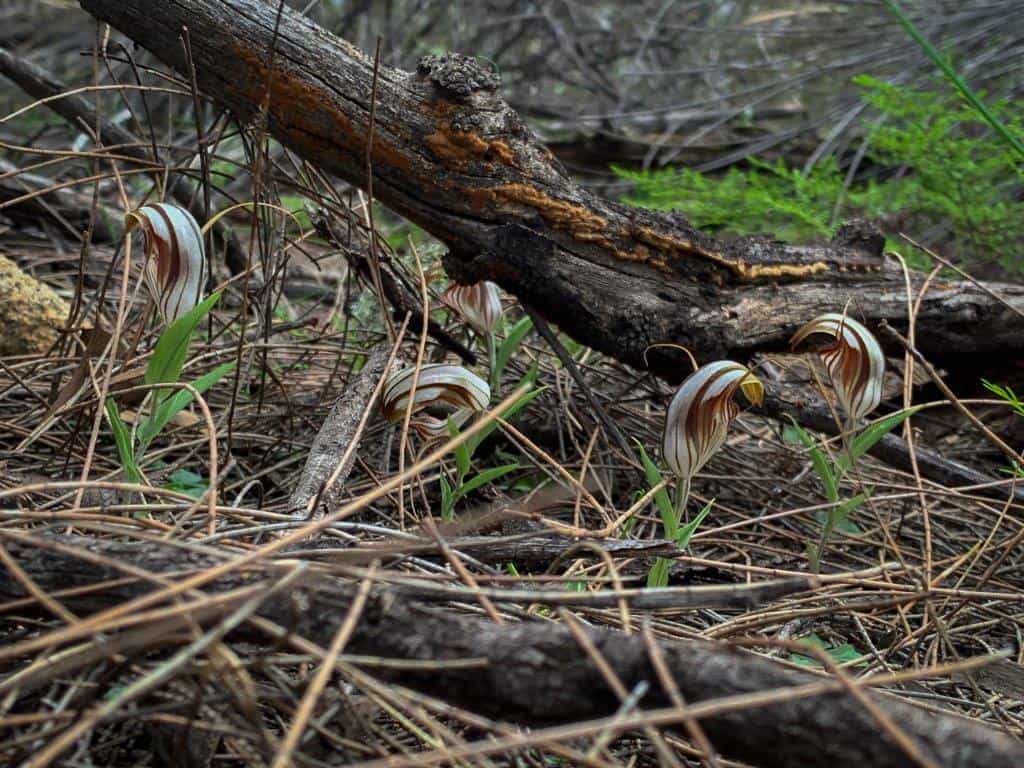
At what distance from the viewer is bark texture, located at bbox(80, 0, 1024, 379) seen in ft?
7.13

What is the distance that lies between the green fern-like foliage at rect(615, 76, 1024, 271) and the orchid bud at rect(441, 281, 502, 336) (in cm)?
113

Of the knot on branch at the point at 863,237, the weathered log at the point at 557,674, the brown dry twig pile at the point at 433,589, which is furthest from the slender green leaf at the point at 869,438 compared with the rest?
the weathered log at the point at 557,674

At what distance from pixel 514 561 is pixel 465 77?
113cm

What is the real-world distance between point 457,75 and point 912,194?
8.61ft

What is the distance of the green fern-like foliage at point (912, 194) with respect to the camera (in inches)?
144

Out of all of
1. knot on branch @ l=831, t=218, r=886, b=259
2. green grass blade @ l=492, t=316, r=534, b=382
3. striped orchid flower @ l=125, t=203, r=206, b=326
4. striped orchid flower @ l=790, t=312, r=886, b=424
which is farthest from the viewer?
knot on branch @ l=831, t=218, r=886, b=259

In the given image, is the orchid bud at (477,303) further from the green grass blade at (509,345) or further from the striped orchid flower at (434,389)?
the striped orchid flower at (434,389)

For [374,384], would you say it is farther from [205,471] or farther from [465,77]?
[465,77]

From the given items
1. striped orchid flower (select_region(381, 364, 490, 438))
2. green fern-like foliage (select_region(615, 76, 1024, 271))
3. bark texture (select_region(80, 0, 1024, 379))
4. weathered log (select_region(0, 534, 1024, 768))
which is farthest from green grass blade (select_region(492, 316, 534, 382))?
weathered log (select_region(0, 534, 1024, 768))

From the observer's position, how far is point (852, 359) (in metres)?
2.16

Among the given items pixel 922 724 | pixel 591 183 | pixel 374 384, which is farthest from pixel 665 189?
pixel 922 724

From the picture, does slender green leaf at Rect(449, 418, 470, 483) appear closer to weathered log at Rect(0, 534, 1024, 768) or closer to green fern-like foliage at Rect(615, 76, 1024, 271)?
weathered log at Rect(0, 534, 1024, 768)

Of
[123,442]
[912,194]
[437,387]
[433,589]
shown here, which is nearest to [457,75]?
[437,387]

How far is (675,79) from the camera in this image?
294 inches
